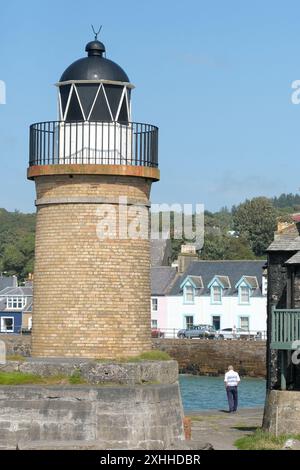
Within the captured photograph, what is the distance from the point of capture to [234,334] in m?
78.4

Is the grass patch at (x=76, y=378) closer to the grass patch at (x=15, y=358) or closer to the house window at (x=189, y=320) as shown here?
the grass patch at (x=15, y=358)

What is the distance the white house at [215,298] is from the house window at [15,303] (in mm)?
13229

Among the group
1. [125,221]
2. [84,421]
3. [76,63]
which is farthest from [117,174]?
[84,421]

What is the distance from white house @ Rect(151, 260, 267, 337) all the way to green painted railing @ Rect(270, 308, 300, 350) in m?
53.3

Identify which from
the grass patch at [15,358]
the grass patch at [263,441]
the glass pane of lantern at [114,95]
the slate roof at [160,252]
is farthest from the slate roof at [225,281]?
the grass patch at [15,358]

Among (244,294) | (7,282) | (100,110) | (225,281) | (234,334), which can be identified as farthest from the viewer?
(7,282)

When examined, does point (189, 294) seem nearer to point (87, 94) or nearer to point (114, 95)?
point (114, 95)

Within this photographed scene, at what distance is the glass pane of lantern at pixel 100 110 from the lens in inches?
1030

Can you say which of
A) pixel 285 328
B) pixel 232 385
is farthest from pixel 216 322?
pixel 285 328

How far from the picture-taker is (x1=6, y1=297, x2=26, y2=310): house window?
94.9 metres

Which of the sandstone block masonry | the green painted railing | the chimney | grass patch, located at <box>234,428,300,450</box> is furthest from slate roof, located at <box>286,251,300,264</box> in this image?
the chimney

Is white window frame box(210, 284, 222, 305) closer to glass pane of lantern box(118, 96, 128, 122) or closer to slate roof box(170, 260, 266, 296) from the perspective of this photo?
slate roof box(170, 260, 266, 296)

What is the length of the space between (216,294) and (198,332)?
5.43 metres
